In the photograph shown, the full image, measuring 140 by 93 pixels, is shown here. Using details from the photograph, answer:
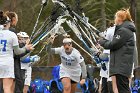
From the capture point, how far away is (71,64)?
1236 cm

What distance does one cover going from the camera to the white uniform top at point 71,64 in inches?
482

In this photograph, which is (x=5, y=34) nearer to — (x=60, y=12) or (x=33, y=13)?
(x=60, y=12)

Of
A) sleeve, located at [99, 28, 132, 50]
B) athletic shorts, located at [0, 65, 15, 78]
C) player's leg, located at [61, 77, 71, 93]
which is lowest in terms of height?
player's leg, located at [61, 77, 71, 93]

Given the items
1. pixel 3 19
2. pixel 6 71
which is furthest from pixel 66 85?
pixel 3 19

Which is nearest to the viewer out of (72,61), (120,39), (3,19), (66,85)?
(120,39)

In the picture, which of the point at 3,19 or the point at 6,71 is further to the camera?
the point at 3,19

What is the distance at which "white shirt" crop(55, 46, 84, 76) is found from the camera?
12.2m

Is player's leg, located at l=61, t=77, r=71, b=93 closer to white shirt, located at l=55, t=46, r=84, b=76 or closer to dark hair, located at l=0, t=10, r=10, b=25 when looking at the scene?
white shirt, located at l=55, t=46, r=84, b=76

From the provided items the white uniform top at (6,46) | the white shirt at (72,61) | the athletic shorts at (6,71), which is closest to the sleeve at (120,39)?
the white uniform top at (6,46)

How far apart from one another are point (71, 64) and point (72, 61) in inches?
3.9

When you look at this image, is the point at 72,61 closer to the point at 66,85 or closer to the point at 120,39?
the point at 66,85

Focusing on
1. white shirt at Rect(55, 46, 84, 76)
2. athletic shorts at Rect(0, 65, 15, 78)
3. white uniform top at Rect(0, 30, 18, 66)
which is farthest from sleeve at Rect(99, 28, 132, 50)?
white shirt at Rect(55, 46, 84, 76)

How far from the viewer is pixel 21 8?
27844 mm

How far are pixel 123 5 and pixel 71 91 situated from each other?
15.9 meters
